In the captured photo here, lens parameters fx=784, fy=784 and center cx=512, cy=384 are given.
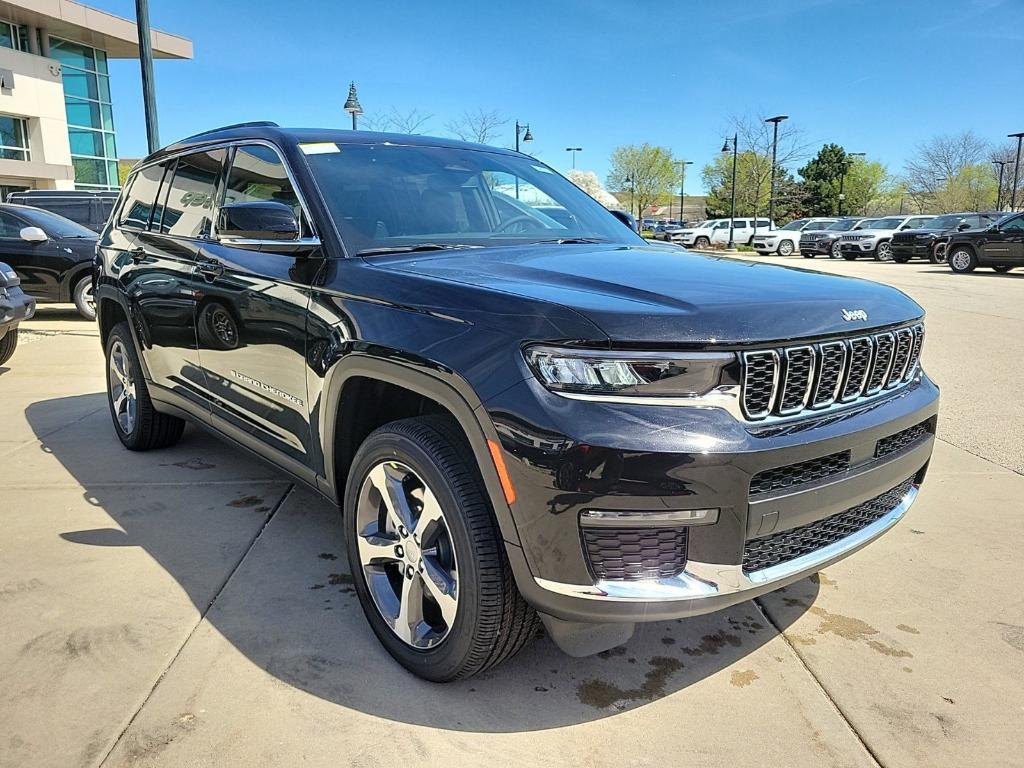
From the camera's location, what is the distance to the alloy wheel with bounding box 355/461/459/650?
94.3 inches

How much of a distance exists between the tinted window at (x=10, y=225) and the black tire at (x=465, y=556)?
10.5 m

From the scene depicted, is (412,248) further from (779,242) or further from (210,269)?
(779,242)

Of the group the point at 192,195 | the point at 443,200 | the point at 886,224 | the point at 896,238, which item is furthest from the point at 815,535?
the point at 886,224

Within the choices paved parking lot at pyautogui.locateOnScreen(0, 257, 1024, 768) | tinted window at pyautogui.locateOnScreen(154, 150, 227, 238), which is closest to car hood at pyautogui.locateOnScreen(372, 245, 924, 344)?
paved parking lot at pyautogui.locateOnScreen(0, 257, 1024, 768)

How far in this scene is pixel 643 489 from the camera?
1.94 m

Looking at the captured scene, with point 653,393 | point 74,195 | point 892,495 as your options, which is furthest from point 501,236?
point 74,195

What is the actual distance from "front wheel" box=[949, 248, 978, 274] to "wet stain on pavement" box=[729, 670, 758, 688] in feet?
72.8

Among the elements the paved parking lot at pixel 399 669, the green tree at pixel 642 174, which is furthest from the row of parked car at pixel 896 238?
the green tree at pixel 642 174

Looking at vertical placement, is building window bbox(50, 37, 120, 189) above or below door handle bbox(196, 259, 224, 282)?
above

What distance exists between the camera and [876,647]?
9.14 ft

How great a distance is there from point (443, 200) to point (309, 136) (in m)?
0.62

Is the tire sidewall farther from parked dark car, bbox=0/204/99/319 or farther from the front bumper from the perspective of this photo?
parked dark car, bbox=0/204/99/319

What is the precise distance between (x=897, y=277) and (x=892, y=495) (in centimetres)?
1920

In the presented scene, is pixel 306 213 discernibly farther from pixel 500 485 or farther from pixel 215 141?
pixel 500 485
